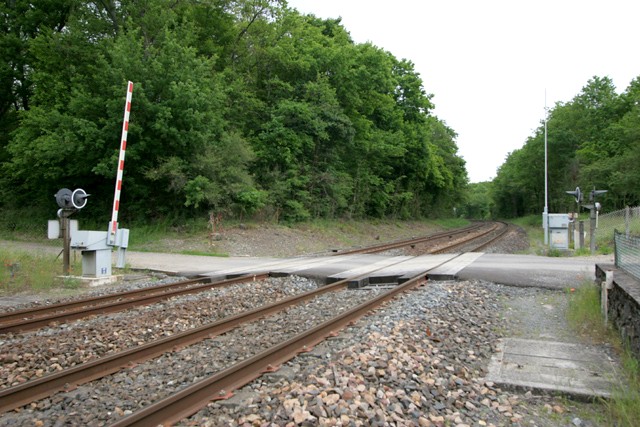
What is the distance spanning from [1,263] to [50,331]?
5.91 metres

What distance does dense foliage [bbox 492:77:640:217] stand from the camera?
39.7m

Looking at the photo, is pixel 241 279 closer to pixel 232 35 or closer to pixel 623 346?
pixel 623 346

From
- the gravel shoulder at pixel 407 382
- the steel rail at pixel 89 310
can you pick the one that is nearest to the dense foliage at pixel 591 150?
the gravel shoulder at pixel 407 382

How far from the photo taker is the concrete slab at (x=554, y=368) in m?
4.49

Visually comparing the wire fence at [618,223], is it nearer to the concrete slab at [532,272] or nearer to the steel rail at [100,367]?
the concrete slab at [532,272]

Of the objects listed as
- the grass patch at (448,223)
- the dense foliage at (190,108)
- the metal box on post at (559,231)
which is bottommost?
the grass patch at (448,223)

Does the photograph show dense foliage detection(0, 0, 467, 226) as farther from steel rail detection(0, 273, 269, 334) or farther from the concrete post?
steel rail detection(0, 273, 269, 334)

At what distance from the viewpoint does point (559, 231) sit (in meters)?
18.9

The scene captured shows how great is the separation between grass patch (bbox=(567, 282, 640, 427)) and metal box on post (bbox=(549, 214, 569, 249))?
10524mm

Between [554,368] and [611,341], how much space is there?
5.19ft

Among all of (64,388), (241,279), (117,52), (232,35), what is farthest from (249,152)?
(64,388)

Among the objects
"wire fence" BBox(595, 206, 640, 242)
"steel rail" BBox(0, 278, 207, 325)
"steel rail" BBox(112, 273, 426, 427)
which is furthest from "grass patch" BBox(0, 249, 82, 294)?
"wire fence" BBox(595, 206, 640, 242)

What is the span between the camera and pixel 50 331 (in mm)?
6711

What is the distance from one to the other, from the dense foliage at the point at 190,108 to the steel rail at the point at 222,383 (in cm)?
1586
